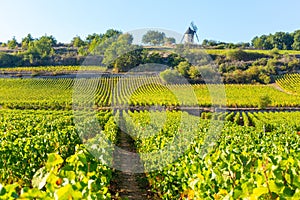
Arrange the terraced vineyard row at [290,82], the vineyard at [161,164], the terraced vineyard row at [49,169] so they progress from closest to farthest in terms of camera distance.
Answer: the terraced vineyard row at [49,169], the vineyard at [161,164], the terraced vineyard row at [290,82]

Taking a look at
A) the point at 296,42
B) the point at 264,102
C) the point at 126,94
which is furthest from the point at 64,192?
the point at 296,42

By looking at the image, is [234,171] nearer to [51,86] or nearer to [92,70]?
[51,86]

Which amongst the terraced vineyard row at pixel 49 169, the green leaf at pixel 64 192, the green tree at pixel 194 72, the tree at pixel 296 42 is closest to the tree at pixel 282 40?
the tree at pixel 296 42

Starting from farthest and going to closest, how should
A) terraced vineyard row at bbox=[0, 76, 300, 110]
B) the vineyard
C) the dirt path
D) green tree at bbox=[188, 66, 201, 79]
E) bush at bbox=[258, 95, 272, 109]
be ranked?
green tree at bbox=[188, 66, 201, 79], bush at bbox=[258, 95, 272, 109], terraced vineyard row at bbox=[0, 76, 300, 110], the dirt path, the vineyard

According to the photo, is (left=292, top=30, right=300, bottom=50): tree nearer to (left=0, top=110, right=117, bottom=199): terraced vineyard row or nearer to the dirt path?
the dirt path

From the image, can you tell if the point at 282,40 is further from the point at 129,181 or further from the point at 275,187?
the point at 275,187

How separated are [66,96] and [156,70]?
53.4 ft

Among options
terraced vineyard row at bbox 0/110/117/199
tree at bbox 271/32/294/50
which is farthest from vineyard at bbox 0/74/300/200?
tree at bbox 271/32/294/50

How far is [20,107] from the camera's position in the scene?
45.1 m

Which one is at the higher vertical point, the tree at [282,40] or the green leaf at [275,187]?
the tree at [282,40]

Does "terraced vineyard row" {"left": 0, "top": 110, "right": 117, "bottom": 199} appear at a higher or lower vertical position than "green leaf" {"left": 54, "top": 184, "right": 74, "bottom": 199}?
lower

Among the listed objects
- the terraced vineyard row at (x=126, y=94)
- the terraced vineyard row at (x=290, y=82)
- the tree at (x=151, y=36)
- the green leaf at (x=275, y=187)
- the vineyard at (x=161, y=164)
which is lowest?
the terraced vineyard row at (x=126, y=94)

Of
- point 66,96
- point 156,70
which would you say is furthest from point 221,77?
point 66,96

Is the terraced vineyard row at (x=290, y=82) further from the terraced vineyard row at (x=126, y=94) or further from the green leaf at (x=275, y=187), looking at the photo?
the green leaf at (x=275, y=187)
